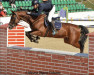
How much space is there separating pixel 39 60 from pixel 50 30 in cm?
442

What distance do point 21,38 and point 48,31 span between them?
3.16m

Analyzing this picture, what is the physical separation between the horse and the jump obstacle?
2774mm

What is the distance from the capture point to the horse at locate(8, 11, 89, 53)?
36.6ft

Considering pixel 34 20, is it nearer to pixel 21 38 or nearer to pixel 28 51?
pixel 21 38

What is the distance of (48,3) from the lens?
11117mm

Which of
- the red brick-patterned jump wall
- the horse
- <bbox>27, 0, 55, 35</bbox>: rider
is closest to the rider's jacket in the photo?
<bbox>27, 0, 55, 35</bbox>: rider

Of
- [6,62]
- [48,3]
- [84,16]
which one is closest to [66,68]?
[6,62]

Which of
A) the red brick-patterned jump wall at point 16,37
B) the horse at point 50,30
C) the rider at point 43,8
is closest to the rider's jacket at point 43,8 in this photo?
the rider at point 43,8

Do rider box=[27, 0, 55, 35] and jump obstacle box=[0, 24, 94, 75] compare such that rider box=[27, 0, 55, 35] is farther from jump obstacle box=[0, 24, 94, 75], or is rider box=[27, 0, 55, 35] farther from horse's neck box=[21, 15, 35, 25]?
jump obstacle box=[0, 24, 94, 75]

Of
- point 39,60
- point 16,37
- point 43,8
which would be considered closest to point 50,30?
point 43,8

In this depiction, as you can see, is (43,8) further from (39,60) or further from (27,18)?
(39,60)

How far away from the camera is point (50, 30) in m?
11.5

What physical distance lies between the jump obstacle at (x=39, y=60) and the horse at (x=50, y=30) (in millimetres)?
2774

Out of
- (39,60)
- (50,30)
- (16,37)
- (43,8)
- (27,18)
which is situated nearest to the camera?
(39,60)
